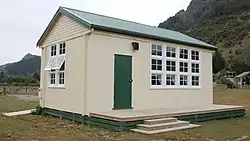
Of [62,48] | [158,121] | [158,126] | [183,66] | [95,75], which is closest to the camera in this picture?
[158,126]

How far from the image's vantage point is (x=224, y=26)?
74312mm

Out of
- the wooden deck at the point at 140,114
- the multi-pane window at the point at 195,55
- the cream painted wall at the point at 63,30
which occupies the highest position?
the cream painted wall at the point at 63,30

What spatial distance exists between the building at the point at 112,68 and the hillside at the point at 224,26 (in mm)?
45337

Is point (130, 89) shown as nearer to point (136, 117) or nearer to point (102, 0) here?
point (136, 117)

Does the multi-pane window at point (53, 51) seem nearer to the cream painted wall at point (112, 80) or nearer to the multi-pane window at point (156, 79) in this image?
the cream painted wall at point (112, 80)

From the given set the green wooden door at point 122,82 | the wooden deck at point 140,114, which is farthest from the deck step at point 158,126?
the green wooden door at point 122,82

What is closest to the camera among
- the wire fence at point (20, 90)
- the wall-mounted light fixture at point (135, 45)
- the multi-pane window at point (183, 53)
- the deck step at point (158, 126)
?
the deck step at point (158, 126)

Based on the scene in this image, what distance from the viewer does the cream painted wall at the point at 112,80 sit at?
11133 mm

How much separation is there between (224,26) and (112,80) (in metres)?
67.9

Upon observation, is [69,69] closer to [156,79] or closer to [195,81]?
[156,79]

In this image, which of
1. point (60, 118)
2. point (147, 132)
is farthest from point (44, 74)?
point (147, 132)

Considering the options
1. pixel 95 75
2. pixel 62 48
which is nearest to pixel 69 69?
pixel 62 48

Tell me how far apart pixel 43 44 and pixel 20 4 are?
7.05m

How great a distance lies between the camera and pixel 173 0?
138m
